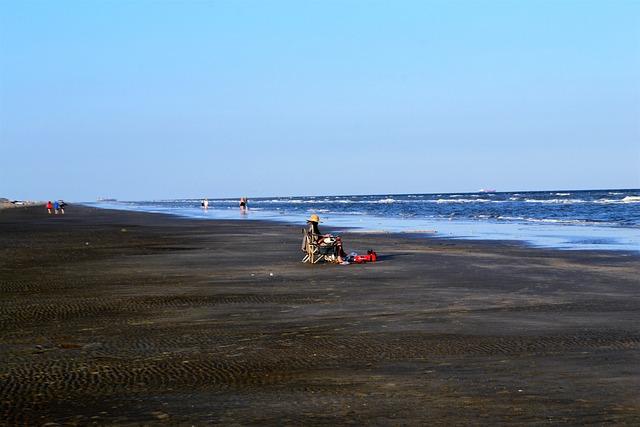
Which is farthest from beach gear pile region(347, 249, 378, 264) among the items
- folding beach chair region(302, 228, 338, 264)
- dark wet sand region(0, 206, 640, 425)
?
dark wet sand region(0, 206, 640, 425)

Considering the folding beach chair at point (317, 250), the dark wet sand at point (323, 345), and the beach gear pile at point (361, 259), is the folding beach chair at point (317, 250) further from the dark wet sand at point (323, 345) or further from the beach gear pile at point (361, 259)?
the dark wet sand at point (323, 345)

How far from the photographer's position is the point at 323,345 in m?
9.71

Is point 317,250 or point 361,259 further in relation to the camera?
point 361,259

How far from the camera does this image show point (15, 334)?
10.7 metres

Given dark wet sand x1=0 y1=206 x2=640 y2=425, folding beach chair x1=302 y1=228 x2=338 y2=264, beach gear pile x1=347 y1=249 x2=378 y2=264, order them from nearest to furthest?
dark wet sand x1=0 y1=206 x2=640 y2=425
folding beach chair x1=302 y1=228 x2=338 y2=264
beach gear pile x1=347 y1=249 x2=378 y2=264

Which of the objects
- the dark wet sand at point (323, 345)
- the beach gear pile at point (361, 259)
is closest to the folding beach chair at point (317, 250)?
the beach gear pile at point (361, 259)

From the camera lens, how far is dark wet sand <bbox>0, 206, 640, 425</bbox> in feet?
22.3

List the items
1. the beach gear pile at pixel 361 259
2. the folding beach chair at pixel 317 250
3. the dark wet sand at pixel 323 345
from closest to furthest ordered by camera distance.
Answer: the dark wet sand at pixel 323 345 < the folding beach chair at pixel 317 250 < the beach gear pile at pixel 361 259

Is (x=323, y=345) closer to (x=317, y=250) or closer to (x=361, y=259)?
(x=317, y=250)

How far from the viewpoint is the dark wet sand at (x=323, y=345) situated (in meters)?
6.79

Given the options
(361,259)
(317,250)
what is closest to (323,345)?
(317,250)

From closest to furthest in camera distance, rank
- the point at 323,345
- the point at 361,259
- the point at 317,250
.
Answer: the point at 323,345 < the point at 317,250 < the point at 361,259

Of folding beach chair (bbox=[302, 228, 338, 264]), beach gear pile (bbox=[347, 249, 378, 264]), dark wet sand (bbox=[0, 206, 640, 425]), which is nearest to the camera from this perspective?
dark wet sand (bbox=[0, 206, 640, 425])

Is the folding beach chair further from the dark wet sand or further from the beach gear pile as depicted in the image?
the dark wet sand
